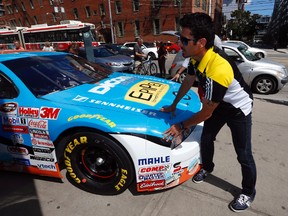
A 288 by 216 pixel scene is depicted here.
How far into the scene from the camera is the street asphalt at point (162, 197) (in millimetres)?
2143

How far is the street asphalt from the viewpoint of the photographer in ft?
7.03

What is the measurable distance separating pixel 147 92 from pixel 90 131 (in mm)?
895

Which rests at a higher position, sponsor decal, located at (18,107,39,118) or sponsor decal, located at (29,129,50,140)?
sponsor decal, located at (18,107,39,118)

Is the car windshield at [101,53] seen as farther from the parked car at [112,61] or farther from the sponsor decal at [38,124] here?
the sponsor decal at [38,124]

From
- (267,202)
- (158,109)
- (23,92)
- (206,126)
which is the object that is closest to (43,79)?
(23,92)

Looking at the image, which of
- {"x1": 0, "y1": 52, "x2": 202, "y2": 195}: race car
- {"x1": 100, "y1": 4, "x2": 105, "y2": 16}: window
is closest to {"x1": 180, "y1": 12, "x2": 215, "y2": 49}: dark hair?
{"x1": 0, "y1": 52, "x2": 202, "y2": 195}: race car

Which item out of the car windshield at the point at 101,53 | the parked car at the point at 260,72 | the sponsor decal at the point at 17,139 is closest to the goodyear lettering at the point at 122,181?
the sponsor decal at the point at 17,139

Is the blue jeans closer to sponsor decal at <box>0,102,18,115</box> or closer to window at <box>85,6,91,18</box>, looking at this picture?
sponsor decal at <box>0,102,18,115</box>

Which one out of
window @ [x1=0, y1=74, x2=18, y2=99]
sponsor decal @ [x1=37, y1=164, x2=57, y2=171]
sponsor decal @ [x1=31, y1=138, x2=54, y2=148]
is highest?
window @ [x1=0, y1=74, x2=18, y2=99]

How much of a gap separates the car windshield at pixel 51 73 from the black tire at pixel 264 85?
15.5 ft

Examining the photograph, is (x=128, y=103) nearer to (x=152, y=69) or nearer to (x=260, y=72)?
(x=260, y=72)

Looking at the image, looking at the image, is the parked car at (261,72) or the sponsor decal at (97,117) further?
the parked car at (261,72)

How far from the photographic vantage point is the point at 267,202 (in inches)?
86.4

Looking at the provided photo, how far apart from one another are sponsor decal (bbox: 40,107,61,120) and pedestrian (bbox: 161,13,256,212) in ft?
3.49
